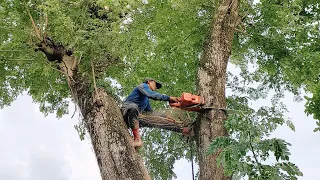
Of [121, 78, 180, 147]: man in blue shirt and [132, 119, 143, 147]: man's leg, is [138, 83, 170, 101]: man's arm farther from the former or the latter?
[132, 119, 143, 147]: man's leg

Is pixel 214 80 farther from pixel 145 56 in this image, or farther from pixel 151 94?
pixel 145 56

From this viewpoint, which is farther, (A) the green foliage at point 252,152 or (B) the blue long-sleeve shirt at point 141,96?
(B) the blue long-sleeve shirt at point 141,96

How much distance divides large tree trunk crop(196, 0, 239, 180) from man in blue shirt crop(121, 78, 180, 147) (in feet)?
1.57

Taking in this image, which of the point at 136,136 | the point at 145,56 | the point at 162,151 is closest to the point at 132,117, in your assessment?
the point at 136,136

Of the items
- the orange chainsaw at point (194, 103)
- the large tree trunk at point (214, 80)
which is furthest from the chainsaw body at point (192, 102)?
the large tree trunk at point (214, 80)

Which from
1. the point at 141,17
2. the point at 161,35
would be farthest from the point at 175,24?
the point at 141,17

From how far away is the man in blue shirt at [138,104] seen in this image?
5.16 metres

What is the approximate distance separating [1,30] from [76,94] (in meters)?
2.22

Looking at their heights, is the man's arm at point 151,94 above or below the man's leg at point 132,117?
above

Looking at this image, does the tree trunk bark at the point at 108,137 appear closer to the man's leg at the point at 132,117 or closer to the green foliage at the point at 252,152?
the man's leg at the point at 132,117

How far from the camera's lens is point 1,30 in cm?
676

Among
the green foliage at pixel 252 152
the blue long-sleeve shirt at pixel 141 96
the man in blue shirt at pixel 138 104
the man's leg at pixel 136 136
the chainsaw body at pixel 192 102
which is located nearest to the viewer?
the green foliage at pixel 252 152

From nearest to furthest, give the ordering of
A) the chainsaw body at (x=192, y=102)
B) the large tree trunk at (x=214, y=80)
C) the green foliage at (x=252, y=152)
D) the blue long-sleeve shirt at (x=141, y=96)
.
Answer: the green foliage at (x=252, y=152) → the large tree trunk at (x=214, y=80) → the chainsaw body at (x=192, y=102) → the blue long-sleeve shirt at (x=141, y=96)

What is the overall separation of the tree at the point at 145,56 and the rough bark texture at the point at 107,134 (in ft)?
0.04
